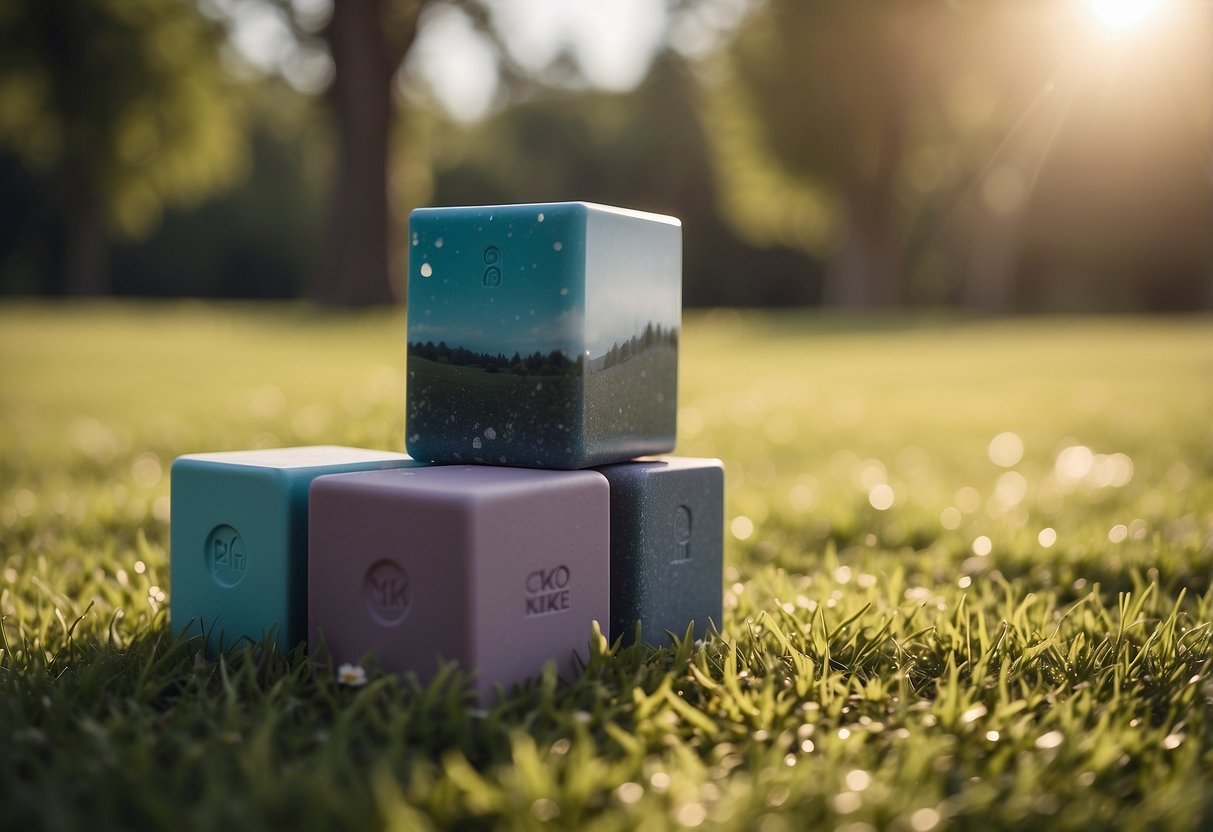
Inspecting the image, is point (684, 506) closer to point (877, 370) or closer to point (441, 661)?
point (441, 661)

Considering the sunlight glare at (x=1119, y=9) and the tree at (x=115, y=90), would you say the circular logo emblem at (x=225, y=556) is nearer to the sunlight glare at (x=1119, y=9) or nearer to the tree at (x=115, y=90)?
the sunlight glare at (x=1119, y=9)

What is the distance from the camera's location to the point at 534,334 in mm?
2248

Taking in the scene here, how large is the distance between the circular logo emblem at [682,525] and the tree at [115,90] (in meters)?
19.4

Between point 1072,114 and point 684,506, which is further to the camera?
point 1072,114

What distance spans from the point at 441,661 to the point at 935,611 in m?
1.32

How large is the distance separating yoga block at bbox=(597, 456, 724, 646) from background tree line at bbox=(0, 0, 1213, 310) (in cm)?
264

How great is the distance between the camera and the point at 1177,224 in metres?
32.7

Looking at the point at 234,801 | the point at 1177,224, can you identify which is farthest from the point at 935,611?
the point at 1177,224

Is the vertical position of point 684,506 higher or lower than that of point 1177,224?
lower

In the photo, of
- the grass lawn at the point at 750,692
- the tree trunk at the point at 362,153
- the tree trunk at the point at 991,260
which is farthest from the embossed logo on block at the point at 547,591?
the tree trunk at the point at 991,260

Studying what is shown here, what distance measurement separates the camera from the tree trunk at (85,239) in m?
27.4

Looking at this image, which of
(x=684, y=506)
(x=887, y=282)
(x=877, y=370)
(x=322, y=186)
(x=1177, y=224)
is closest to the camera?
(x=684, y=506)

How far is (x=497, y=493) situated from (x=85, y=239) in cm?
2975

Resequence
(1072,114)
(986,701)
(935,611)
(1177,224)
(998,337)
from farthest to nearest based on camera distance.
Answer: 1. (1177,224)
2. (1072,114)
3. (998,337)
4. (935,611)
5. (986,701)
